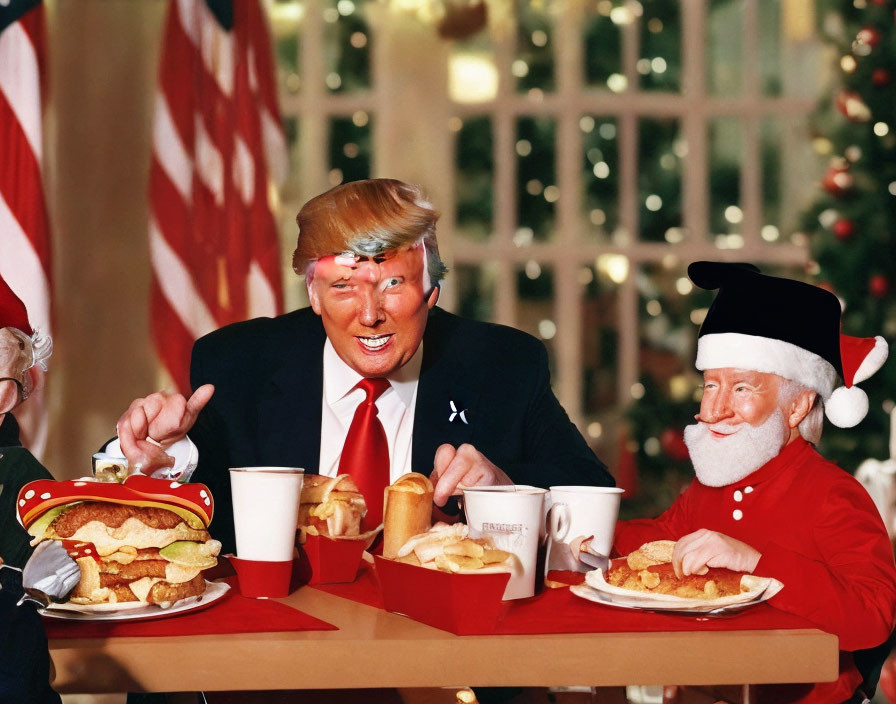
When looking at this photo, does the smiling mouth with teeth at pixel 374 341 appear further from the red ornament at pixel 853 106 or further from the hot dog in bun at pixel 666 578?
the red ornament at pixel 853 106

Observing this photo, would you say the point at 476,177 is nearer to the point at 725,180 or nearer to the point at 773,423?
the point at 725,180

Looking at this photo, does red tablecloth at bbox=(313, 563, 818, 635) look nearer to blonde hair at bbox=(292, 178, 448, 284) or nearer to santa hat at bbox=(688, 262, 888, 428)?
santa hat at bbox=(688, 262, 888, 428)

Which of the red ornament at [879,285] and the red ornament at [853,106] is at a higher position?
the red ornament at [853,106]

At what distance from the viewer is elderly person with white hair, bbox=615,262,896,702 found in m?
1.65

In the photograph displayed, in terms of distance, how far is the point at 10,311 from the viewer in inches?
72.6

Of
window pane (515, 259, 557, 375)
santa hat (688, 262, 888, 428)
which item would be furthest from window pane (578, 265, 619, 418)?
santa hat (688, 262, 888, 428)

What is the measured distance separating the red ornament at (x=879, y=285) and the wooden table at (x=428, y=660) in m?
3.07

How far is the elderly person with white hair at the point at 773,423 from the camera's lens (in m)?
1.65

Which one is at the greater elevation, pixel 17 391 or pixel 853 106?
pixel 853 106

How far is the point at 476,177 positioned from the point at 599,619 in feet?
11.5

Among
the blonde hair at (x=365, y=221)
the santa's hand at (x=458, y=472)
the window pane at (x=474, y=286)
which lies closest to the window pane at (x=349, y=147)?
the window pane at (x=474, y=286)

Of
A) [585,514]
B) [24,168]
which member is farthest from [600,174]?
[585,514]

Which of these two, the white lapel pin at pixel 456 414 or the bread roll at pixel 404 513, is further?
the white lapel pin at pixel 456 414

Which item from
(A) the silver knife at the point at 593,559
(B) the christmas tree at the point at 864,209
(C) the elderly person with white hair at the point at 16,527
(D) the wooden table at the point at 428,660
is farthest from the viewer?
(B) the christmas tree at the point at 864,209
